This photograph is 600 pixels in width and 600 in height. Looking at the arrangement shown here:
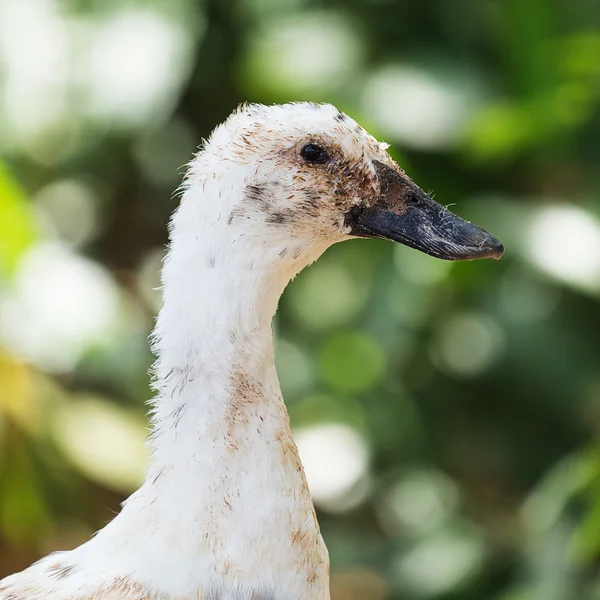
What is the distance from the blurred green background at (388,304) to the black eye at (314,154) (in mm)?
1314

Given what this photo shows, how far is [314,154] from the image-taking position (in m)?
1.10

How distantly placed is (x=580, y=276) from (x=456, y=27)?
0.85 m

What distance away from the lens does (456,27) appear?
283 cm

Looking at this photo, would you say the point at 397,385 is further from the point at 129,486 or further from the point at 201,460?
the point at 201,460

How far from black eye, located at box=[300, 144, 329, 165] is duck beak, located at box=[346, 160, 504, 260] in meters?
0.08

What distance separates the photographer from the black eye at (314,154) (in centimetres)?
110

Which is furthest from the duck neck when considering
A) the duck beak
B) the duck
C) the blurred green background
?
the blurred green background

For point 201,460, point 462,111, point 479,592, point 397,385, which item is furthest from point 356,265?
point 201,460

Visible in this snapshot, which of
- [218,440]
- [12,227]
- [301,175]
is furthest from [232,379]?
[12,227]

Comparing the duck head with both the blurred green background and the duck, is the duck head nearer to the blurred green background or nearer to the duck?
the duck

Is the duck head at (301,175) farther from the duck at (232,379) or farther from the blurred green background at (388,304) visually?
the blurred green background at (388,304)

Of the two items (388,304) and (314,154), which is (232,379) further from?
(388,304)

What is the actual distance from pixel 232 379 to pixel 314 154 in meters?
0.26

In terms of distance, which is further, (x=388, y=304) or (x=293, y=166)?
(x=388, y=304)
